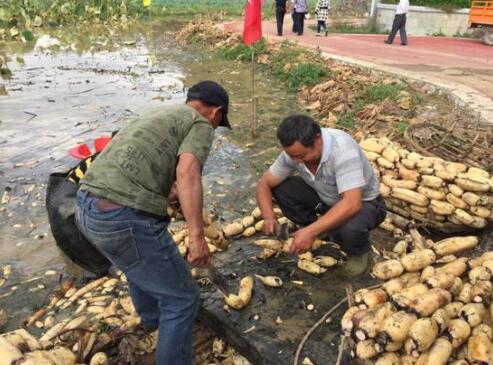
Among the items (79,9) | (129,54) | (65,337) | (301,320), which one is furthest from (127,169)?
(79,9)

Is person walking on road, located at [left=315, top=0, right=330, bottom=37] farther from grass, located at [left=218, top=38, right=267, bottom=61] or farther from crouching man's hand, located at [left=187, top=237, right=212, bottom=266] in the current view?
crouching man's hand, located at [left=187, top=237, right=212, bottom=266]

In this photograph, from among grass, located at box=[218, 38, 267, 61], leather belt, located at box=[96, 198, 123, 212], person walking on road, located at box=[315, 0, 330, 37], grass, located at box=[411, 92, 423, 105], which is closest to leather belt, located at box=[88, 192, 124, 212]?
leather belt, located at box=[96, 198, 123, 212]

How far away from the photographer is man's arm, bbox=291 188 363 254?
126 inches

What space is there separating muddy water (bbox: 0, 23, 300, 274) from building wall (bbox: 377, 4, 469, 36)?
9.51 m

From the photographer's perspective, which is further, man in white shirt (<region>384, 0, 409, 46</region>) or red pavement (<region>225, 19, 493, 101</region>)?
man in white shirt (<region>384, 0, 409, 46</region>)

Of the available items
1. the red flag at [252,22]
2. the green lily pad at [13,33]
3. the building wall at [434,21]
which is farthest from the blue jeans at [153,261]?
the building wall at [434,21]

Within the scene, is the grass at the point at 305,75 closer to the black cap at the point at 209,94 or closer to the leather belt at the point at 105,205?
the black cap at the point at 209,94

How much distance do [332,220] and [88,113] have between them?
285 inches

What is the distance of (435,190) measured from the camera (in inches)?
167

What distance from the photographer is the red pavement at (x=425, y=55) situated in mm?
10094

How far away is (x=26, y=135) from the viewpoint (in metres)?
7.80

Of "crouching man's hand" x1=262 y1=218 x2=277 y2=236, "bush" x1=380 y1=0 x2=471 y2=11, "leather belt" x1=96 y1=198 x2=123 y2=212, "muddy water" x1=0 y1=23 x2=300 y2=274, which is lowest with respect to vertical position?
"muddy water" x1=0 y1=23 x2=300 y2=274

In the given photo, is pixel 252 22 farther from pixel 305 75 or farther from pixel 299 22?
pixel 299 22

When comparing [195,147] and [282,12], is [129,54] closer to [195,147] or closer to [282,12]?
[282,12]
